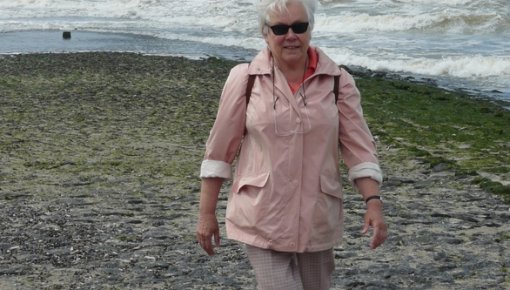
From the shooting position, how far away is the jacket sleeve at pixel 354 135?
4176mm

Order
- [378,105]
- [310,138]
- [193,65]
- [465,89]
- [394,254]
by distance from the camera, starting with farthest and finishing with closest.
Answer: [193,65] → [465,89] → [378,105] → [394,254] → [310,138]

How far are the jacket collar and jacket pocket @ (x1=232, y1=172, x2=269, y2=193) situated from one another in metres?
0.43

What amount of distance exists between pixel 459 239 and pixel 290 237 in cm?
405

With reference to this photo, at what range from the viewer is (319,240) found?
4.13m

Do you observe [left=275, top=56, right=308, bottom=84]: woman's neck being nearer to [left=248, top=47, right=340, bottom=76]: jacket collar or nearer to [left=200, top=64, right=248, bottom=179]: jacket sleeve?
[left=248, top=47, right=340, bottom=76]: jacket collar

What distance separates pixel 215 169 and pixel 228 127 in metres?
0.19

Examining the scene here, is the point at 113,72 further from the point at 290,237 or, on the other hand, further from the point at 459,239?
the point at 290,237

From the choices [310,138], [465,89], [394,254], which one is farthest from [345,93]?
[465,89]

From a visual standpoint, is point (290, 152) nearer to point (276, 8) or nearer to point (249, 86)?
point (249, 86)

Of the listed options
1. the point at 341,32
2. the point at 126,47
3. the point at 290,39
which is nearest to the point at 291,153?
the point at 290,39

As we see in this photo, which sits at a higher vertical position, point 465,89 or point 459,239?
point 459,239

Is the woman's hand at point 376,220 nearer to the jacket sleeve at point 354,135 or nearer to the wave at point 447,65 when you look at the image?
the jacket sleeve at point 354,135

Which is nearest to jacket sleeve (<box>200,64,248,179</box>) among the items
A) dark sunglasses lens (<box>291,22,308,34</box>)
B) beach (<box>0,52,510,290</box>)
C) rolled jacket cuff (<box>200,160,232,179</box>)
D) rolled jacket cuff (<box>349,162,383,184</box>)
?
rolled jacket cuff (<box>200,160,232,179</box>)

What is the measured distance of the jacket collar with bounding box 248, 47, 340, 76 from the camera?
163 inches
